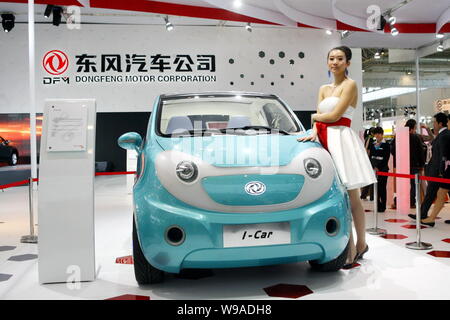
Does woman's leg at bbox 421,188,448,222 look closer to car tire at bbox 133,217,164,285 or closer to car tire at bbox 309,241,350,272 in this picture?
car tire at bbox 309,241,350,272

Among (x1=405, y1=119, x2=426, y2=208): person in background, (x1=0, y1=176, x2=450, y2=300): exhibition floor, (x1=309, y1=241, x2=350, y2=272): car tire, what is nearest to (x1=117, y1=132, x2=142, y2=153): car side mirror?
(x1=0, y1=176, x2=450, y2=300): exhibition floor

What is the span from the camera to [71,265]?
2.60 metres

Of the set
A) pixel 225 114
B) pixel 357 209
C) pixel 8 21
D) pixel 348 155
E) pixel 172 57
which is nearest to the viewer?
pixel 348 155

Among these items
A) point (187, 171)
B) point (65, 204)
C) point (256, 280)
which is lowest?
point (256, 280)

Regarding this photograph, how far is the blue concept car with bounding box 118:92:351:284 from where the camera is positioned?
2.10 metres

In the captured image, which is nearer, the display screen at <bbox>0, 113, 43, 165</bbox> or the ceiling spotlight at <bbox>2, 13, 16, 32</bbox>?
the ceiling spotlight at <bbox>2, 13, 16, 32</bbox>

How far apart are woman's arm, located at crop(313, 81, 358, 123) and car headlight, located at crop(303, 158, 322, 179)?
0.55 meters

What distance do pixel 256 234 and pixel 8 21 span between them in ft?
36.5

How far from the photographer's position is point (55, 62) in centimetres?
1134

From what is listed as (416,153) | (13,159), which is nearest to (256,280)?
(416,153)

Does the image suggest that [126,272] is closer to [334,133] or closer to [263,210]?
[263,210]

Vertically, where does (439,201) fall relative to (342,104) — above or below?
below

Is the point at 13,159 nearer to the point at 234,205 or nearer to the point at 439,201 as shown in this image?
the point at 439,201
